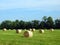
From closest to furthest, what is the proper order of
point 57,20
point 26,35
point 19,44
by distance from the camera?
1. point 19,44
2. point 26,35
3. point 57,20

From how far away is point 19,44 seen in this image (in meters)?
17.3

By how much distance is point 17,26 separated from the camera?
113m

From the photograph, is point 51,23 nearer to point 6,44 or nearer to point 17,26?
point 17,26

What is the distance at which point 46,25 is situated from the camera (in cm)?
10950

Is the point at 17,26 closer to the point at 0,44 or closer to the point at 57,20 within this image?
the point at 57,20

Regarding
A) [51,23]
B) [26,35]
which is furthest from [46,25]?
[26,35]

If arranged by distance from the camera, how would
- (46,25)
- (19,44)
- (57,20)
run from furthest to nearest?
(57,20) < (46,25) < (19,44)

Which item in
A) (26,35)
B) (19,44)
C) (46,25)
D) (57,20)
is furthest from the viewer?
(57,20)

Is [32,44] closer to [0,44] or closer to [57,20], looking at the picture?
[0,44]

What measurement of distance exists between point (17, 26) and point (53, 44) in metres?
96.1

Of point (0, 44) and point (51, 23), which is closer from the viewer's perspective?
point (0, 44)

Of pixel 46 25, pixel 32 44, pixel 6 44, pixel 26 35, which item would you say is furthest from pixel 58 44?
pixel 46 25

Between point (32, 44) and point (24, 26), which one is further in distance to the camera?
point (24, 26)

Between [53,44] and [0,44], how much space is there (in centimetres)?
394
